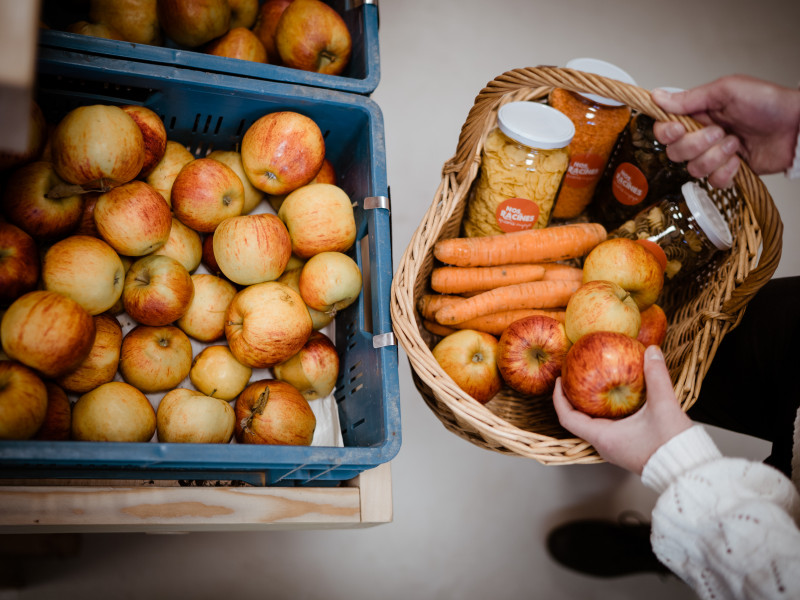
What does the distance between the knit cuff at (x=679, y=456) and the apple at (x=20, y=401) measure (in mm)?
835

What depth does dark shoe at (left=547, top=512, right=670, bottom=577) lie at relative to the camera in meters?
1.48

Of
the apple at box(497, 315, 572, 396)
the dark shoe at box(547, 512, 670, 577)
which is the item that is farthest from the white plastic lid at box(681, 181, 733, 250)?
the dark shoe at box(547, 512, 670, 577)

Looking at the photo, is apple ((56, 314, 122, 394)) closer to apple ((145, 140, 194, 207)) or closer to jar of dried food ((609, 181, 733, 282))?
apple ((145, 140, 194, 207))

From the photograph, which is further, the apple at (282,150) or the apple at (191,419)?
the apple at (282,150)

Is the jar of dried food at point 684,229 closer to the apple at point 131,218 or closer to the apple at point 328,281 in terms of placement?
the apple at point 328,281

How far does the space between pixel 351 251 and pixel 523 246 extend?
0.35 metres

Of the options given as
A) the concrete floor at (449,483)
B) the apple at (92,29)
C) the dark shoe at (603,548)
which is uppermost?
the apple at (92,29)

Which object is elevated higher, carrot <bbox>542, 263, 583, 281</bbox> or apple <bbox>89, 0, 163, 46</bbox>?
apple <bbox>89, 0, 163, 46</bbox>

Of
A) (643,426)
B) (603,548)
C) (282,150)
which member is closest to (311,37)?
(282,150)

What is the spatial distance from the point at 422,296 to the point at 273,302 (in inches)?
→ 14.2

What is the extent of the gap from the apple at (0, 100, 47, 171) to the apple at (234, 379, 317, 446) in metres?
0.51

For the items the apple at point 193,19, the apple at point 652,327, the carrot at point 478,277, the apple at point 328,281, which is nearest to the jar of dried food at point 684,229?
the apple at point 652,327

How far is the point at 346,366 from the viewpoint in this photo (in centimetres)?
106

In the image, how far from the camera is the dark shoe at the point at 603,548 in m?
1.48
